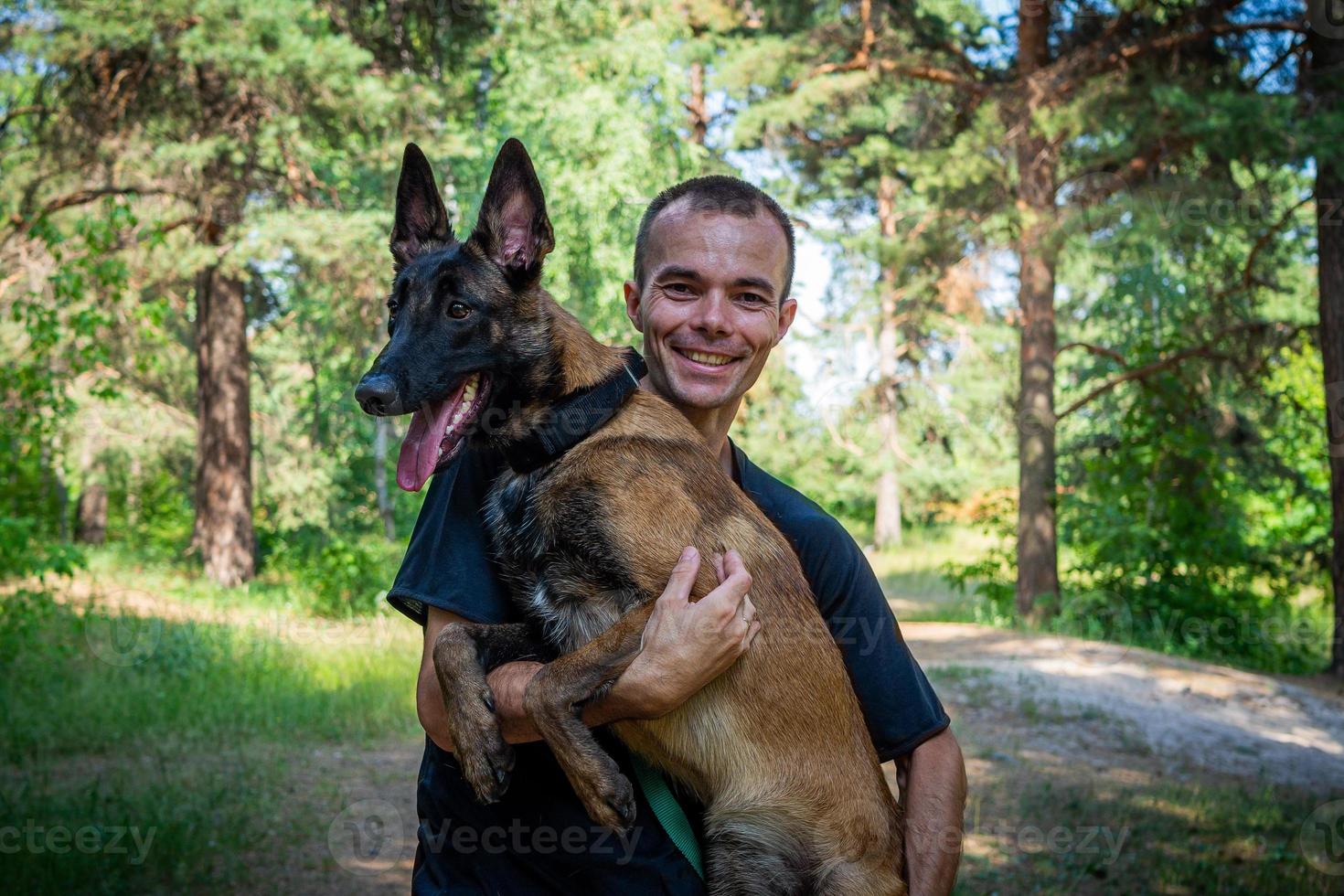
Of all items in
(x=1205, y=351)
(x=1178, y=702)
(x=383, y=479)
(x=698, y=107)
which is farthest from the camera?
(x=698, y=107)

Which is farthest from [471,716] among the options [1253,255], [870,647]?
[1253,255]

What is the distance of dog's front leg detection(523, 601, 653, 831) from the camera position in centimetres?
219

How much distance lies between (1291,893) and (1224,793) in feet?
7.05

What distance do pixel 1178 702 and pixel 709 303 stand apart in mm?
8939

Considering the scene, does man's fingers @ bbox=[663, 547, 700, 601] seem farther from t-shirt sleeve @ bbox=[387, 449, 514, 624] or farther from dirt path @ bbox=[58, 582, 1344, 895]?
dirt path @ bbox=[58, 582, 1344, 895]

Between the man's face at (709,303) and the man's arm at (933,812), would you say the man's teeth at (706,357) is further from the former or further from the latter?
the man's arm at (933,812)

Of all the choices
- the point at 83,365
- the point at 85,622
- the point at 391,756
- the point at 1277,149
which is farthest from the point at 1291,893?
the point at 85,622

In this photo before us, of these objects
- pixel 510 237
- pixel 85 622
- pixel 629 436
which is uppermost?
pixel 510 237

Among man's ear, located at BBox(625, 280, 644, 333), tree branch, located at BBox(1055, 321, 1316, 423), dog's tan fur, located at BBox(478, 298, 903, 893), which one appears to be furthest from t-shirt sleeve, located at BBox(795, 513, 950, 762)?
tree branch, located at BBox(1055, 321, 1316, 423)

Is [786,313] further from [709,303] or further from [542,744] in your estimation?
[542,744]

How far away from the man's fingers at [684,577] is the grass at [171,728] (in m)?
3.88

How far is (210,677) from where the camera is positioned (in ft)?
28.6

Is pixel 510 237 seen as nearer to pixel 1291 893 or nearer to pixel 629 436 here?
pixel 629 436

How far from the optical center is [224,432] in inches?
580
